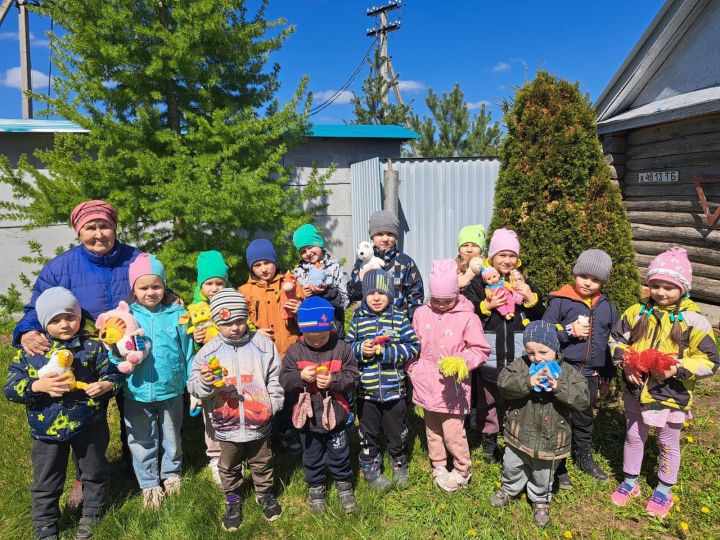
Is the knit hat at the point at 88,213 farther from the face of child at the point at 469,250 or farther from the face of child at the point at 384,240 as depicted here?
the face of child at the point at 469,250

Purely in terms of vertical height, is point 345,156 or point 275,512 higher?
point 345,156

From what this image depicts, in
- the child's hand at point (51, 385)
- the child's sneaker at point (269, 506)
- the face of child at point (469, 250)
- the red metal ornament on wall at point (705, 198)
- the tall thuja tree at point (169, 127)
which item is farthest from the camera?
the red metal ornament on wall at point (705, 198)

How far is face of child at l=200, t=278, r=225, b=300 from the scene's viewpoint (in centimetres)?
350

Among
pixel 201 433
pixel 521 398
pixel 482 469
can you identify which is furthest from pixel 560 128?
pixel 201 433

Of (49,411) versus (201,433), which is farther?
(201,433)

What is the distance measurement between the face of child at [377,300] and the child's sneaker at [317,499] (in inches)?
54.7

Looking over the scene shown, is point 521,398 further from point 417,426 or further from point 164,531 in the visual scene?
point 164,531

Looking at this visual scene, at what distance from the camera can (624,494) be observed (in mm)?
3199

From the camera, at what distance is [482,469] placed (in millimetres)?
3617

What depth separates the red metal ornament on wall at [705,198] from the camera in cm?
616

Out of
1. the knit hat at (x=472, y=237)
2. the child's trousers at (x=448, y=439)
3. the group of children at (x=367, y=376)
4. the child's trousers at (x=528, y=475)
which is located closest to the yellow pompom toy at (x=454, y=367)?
the group of children at (x=367, y=376)

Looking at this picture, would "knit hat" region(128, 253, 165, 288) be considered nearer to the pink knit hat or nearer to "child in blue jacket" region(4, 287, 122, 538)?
"child in blue jacket" region(4, 287, 122, 538)

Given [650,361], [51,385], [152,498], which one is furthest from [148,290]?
[650,361]

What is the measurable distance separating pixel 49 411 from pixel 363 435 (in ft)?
6.96
